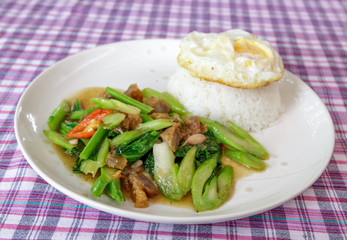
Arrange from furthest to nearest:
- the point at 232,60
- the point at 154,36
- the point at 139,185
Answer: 1. the point at 154,36
2. the point at 232,60
3. the point at 139,185

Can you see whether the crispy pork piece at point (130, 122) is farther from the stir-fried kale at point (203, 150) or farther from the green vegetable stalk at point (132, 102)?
the stir-fried kale at point (203, 150)

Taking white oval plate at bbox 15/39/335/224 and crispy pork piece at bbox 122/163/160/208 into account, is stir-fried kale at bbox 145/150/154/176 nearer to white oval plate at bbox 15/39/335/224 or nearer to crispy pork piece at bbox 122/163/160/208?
crispy pork piece at bbox 122/163/160/208

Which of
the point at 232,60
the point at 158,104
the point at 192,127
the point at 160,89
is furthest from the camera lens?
the point at 160,89

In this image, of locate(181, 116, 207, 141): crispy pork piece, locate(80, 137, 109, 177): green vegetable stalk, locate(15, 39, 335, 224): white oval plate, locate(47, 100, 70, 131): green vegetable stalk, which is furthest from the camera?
locate(47, 100, 70, 131): green vegetable stalk

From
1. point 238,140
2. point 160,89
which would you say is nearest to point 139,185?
point 238,140

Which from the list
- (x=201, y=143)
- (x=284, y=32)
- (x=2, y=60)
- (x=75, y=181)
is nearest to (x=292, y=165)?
(x=201, y=143)

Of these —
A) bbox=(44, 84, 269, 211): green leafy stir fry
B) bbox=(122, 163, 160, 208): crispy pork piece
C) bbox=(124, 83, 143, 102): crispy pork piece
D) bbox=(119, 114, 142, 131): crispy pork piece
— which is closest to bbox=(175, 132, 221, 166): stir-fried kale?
bbox=(44, 84, 269, 211): green leafy stir fry

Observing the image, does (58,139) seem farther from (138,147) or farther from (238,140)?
(238,140)
